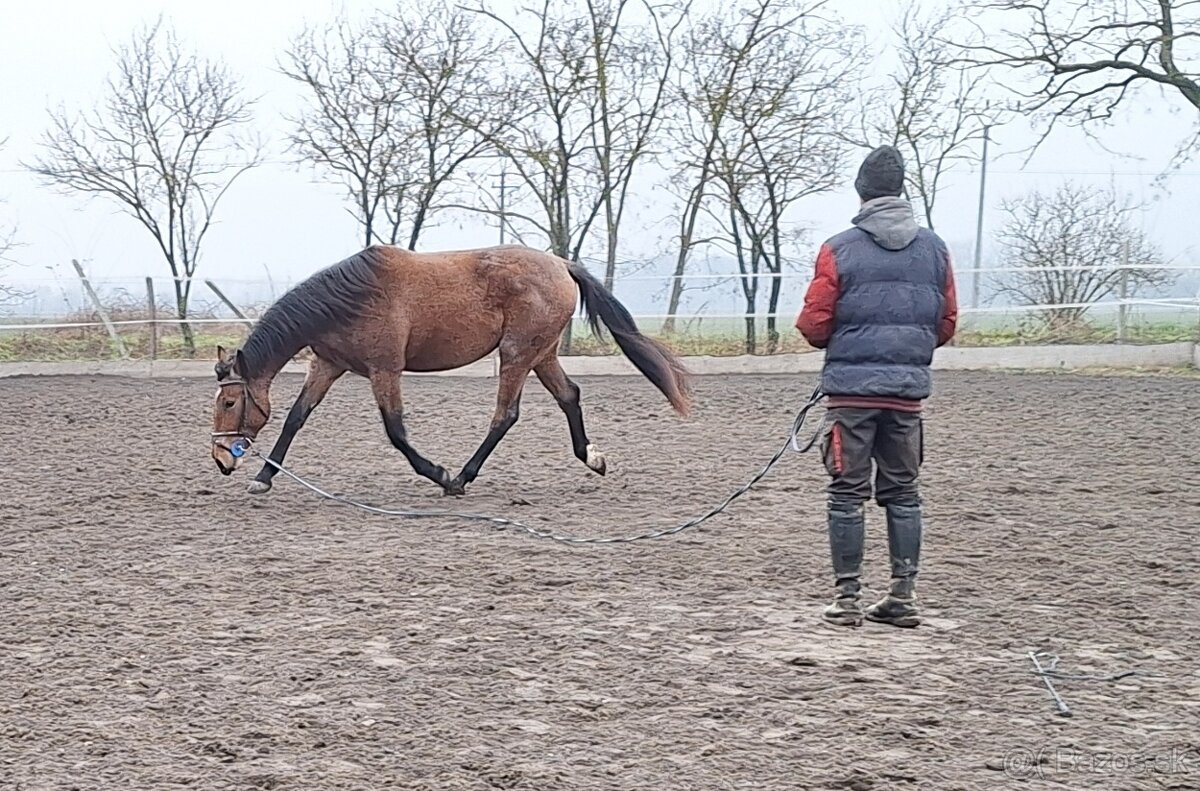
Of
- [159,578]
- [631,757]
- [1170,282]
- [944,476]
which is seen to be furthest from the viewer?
[1170,282]

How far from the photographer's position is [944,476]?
26.7ft

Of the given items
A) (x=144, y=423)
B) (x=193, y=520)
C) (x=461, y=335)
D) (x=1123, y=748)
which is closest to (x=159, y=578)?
(x=193, y=520)

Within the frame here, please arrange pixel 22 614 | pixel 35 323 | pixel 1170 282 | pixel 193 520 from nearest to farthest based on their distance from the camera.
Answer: pixel 22 614 < pixel 193 520 < pixel 1170 282 < pixel 35 323

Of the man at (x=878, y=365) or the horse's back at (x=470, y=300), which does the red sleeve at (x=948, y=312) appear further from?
the horse's back at (x=470, y=300)

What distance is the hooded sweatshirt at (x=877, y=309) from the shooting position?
14.7ft

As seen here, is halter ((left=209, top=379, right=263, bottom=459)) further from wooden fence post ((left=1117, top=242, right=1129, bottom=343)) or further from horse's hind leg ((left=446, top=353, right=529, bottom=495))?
wooden fence post ((left=1117, top=242, right=1129, bottom=343))

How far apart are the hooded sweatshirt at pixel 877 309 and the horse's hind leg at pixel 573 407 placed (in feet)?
11.8

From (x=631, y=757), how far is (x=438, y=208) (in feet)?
61.9

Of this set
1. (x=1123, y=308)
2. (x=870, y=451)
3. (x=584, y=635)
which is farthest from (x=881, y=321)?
(x=1123, y=308)

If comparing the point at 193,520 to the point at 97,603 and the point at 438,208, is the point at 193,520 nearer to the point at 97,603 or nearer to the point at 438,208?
the point at 97,603

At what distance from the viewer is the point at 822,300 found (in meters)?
4.53

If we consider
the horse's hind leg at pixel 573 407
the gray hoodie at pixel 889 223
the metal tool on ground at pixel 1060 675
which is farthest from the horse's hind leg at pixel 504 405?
the metal tool on ground at pixel 1060 675

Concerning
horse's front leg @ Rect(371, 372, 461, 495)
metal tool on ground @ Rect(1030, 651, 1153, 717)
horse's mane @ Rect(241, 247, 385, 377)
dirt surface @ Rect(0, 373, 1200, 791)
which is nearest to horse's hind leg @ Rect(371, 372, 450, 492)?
horse's front leg @ Rect(371, 372, 461, 495)

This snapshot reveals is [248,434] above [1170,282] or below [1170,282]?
below
